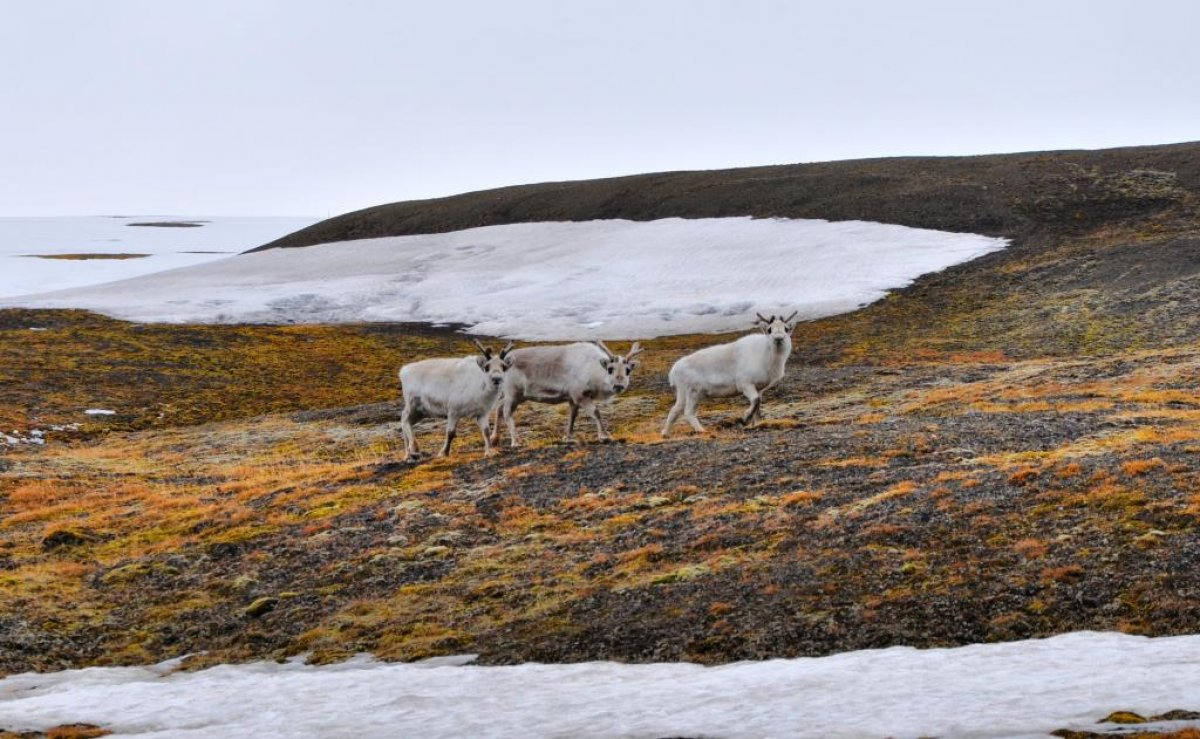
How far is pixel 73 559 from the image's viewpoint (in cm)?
2389

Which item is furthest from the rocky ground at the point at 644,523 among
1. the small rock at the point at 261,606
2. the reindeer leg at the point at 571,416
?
the reindeer leg at the point at 571,416

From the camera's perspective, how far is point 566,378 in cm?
3161

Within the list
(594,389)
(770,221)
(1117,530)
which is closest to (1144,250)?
(770,221)

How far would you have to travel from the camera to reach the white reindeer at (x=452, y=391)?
30.3m

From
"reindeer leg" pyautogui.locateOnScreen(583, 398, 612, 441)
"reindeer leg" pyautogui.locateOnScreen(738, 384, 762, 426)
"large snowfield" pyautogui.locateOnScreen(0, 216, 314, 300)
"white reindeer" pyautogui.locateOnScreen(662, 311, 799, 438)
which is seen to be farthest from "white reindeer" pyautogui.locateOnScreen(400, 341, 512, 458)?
"large snowfield" pyautogui.locateOnScreen(0, 216, 314, 300)

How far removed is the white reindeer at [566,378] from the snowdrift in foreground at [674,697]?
1575 centimetres

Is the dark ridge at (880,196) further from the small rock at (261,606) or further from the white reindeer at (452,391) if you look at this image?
the small rock at (261,606)

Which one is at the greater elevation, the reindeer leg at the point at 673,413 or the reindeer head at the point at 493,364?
the reindeer head at the point at 493,364

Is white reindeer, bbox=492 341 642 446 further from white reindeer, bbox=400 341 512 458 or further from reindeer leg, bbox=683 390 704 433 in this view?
reindeer leg, bbox=683 390 704 433

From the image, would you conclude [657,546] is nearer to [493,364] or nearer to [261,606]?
[261,606]

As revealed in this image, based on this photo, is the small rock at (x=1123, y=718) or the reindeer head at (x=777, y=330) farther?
the reindeer head at (x=777, y=330)

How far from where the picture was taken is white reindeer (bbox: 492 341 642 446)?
3116cm

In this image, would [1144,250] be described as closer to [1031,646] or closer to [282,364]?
[282,364]

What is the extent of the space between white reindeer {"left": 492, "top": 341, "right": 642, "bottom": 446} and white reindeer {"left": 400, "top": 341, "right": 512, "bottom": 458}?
1.00m
